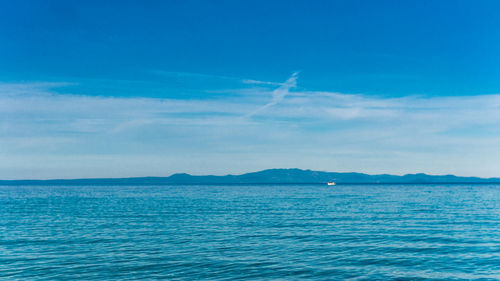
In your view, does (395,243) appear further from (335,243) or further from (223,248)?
(223,248)

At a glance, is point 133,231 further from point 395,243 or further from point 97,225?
point 395,243

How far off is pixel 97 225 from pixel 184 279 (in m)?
26.3

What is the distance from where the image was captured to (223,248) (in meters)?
31.0

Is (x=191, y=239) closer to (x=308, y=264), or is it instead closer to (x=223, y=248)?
(x=223, y=248)

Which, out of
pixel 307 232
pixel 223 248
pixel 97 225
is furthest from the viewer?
pixel 97 225

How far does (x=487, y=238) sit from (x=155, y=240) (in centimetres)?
2725

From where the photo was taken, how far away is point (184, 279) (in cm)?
2269

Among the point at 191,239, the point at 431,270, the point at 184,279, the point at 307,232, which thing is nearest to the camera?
the point at 184,279

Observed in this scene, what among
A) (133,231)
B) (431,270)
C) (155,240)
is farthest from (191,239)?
(431,270)

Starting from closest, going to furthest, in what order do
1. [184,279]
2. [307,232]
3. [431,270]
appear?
[184,279], [431,270], [307,232]

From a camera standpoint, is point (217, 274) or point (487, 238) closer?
point (217, 274)

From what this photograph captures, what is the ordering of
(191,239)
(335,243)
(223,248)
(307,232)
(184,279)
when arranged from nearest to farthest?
(184,279) < (223,248) < (335,243) < (191,239) < (307,232)

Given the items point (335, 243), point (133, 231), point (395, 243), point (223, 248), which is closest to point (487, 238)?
point (395, 243)

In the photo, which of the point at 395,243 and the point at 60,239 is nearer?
the point at 395,243
